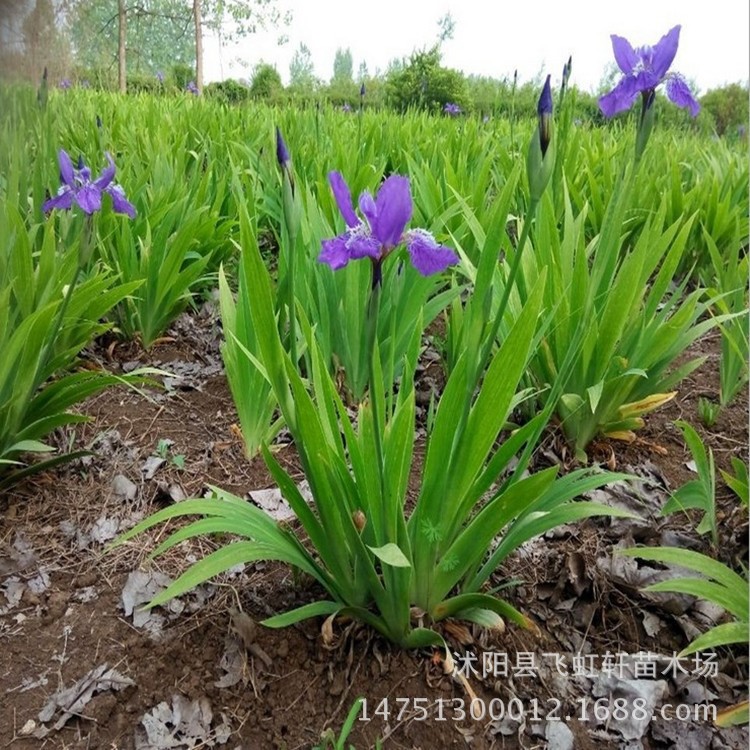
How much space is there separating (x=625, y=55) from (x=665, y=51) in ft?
0.25

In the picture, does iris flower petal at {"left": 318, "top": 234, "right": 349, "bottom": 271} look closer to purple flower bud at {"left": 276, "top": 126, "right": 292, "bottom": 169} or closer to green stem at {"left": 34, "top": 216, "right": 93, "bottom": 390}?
purple flower bud at {"left": 276, "top": 126, "right": 292, "bottom": 169}

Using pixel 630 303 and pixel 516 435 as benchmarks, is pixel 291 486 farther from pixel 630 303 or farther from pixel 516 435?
pixel 630 303

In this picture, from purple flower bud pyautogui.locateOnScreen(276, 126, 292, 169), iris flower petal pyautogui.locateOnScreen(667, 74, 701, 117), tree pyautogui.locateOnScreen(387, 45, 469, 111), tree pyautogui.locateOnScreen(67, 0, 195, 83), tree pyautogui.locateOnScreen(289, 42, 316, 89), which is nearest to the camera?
purple flower bud pyautogui.locateOnScreen(276, 126, 292, 169)

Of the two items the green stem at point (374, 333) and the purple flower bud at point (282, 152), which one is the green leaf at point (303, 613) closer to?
the green stem at point (374, 333)

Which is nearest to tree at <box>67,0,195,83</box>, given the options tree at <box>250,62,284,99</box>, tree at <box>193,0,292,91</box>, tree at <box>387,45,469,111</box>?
tree at <box>193,0,292,91</box>

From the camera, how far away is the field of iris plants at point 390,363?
960 millimetres

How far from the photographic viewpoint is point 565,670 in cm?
109

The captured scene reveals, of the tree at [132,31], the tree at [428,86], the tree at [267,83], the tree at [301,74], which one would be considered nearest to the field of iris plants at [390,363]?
the tree at [132,31]

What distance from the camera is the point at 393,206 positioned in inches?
29.8

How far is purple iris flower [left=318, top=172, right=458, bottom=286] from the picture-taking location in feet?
2.49

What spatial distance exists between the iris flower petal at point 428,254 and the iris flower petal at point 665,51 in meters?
0.62

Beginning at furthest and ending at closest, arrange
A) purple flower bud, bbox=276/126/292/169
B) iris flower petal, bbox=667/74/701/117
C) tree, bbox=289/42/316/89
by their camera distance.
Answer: tree, bbox=289/42/316/89
iris flower petal, bbox=667/74/701/117
purple flower bud, bbox=276/126/292/169

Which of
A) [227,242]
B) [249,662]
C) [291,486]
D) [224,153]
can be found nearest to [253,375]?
[291,486]

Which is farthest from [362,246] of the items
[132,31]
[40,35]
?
[132,31]
